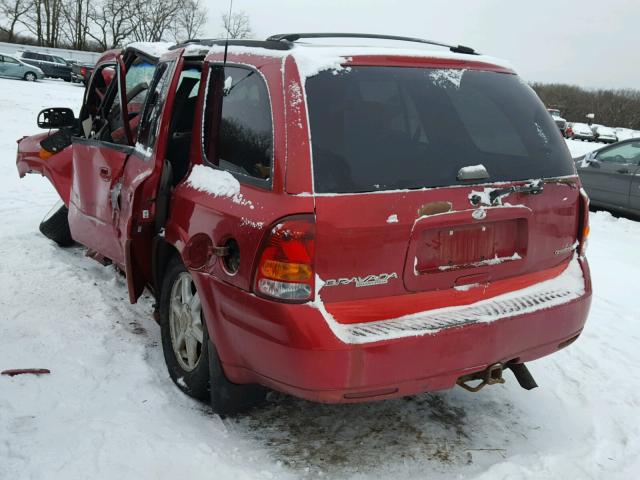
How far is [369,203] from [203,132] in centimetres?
111

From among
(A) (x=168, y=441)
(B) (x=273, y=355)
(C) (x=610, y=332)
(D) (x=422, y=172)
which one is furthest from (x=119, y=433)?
(C) (x=610, y=332)

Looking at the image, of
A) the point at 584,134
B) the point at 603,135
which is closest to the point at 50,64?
the point at 584,134

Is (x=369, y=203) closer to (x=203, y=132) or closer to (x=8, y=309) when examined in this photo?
(x=203, y=132)

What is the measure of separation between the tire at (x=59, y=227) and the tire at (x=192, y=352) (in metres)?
2.72

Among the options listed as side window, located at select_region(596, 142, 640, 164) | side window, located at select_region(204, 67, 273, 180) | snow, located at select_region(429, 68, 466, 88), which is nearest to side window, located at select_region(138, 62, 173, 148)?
side window, located at select_region(204, 67, 273, 180)

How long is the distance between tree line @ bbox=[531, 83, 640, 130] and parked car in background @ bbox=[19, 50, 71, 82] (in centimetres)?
3459

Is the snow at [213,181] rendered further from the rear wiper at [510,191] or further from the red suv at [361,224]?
the rear wiper at [510,191]

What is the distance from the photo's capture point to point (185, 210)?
3098 mm

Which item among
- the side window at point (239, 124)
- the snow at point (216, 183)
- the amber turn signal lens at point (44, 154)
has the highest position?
the side window at point (239, 124)

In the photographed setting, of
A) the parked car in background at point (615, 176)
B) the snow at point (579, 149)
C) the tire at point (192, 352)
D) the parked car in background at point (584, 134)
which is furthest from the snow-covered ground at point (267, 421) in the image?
the parked car in background at point (584, 134)

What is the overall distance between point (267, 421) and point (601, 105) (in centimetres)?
5343

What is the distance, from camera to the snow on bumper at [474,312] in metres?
2.44

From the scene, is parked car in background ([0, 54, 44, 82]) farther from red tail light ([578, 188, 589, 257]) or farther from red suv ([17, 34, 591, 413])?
red tail light ([578, 188, 589, 257])

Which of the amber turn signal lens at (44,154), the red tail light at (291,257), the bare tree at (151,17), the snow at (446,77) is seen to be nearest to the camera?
the red tail light at (291,257)
